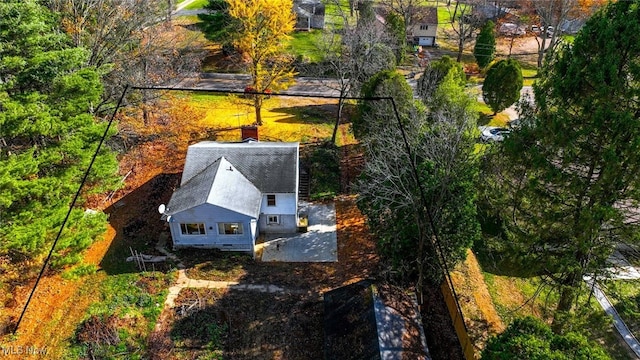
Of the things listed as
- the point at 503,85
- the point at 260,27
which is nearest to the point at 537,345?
the point at 260,27

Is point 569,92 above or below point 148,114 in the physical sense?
above

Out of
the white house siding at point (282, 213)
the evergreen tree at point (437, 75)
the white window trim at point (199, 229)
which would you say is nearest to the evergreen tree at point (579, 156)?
the white house siding at point (282, 213)

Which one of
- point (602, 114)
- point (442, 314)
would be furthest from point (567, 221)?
point (442, 314)

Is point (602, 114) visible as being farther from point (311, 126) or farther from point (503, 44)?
point (503, 44)

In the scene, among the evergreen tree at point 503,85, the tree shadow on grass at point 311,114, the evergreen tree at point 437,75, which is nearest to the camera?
the evergreen tree at point 437,75

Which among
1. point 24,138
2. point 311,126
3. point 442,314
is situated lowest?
point 442,314

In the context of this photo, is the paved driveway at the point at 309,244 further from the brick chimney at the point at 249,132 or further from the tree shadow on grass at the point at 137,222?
the brick chimney at the point at 249,132
